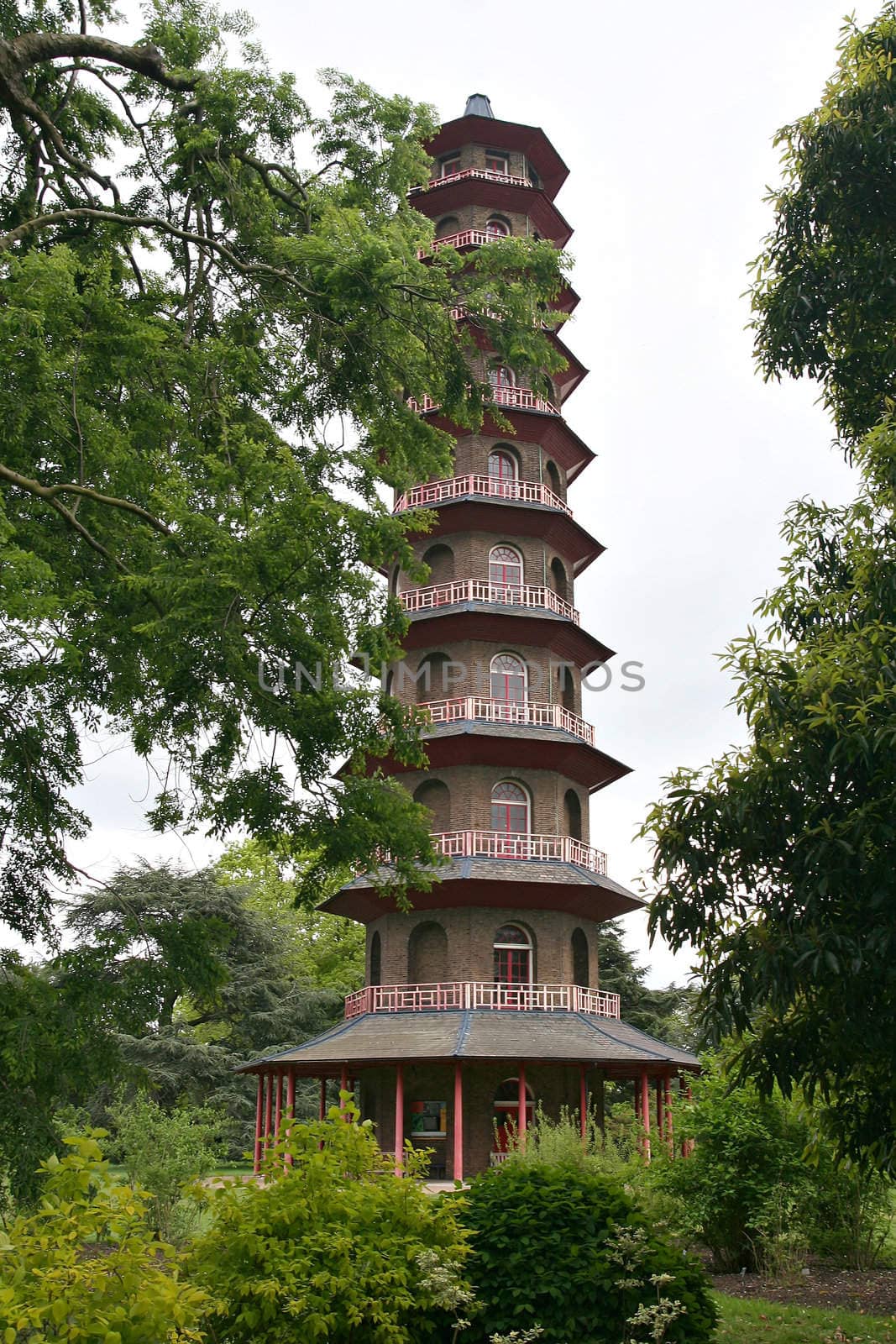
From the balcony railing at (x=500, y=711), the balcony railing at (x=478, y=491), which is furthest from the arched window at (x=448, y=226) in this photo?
the balcony railing at (x=500, y=711)

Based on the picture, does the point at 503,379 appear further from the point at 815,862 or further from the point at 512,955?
the point at 815,862

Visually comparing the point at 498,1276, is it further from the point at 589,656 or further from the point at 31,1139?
the point at 589,656

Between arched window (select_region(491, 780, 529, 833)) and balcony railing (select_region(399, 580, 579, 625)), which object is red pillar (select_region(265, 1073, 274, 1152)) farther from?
balcony railing (select_region(399, 580, 579, 625))

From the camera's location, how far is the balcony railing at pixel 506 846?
74.7 feet

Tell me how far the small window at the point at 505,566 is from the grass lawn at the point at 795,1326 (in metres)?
16.6

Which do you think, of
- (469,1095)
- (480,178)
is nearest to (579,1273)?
(469,1095)

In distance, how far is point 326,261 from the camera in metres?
10.9

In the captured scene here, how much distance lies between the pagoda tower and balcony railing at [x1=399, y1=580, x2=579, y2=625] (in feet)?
0.14

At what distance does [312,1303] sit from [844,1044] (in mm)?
3734

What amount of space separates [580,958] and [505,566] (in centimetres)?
891

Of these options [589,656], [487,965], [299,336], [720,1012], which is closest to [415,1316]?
[720,1012]

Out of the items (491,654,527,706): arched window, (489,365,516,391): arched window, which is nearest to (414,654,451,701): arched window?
(491,654,527,706): arched window

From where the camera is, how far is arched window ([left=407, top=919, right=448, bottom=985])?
23.0 m

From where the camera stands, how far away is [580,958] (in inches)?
971
